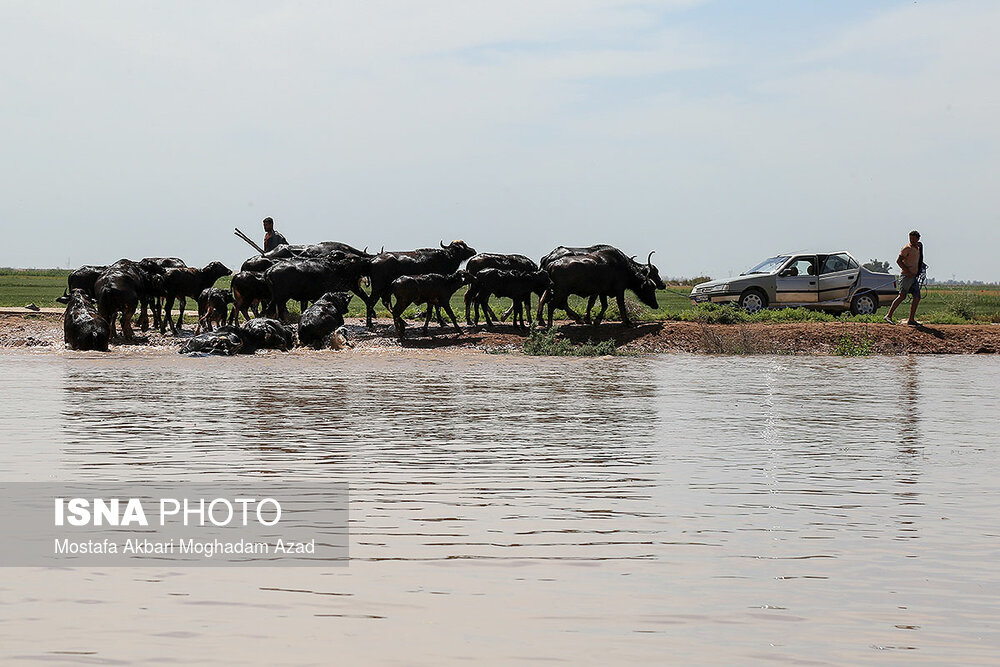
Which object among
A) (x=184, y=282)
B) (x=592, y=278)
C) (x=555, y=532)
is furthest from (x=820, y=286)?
(x=555, y=532)

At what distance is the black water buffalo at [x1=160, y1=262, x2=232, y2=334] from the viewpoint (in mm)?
26406

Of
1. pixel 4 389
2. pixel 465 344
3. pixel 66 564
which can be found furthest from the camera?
pixel 465 344

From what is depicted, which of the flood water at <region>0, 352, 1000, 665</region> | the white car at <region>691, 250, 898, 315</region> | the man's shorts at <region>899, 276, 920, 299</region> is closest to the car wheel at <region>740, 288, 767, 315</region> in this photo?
the white car at <region>691, 250, 898, 315</region>

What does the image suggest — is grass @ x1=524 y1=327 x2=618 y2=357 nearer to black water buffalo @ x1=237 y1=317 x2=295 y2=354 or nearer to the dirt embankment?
the dirt embankment

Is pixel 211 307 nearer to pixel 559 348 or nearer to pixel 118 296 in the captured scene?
pixel 118 296

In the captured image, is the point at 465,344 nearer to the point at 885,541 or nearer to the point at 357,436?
the point at 357,436

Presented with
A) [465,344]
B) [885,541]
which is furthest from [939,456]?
[465,344]

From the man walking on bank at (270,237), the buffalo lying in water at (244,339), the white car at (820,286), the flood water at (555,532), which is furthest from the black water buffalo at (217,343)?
the white car at (820,286)

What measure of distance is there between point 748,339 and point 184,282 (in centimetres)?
1387

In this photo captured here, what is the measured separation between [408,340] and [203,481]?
54.2 ft

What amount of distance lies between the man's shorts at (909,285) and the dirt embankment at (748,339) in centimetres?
89

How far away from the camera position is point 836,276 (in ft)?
89.9

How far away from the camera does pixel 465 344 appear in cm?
2375

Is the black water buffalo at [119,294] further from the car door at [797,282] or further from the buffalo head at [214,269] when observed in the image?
the car door at [797,282]
